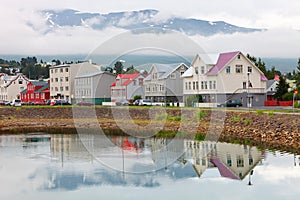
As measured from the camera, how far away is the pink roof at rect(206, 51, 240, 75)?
58812mm

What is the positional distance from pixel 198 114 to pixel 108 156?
17460mm

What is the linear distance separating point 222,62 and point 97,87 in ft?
63.8

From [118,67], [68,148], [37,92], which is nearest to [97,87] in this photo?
[118,67]

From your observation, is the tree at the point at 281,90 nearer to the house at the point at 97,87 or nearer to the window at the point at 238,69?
the window at the point at 238,69

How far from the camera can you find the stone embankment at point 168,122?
33.8 meters

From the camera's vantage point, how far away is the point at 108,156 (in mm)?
30219

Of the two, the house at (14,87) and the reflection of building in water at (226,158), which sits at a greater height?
the house at (14,87)

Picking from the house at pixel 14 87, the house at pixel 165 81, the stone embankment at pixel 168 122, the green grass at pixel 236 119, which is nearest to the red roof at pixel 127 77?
the house at pixel 165 81

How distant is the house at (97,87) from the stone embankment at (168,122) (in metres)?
6.09

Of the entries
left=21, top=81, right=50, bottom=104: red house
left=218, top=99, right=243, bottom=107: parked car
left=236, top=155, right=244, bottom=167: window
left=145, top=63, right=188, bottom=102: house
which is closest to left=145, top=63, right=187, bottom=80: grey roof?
left=145, top=63, right=188, bottom=102: house

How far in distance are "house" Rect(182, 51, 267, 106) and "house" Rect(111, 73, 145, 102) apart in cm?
795

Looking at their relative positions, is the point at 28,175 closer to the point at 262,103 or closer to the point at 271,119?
the point at 271,119

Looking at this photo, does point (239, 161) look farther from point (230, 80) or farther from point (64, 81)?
point (64, 81)

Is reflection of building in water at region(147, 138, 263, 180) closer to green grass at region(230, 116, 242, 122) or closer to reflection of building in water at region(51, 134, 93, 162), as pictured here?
reflection of building in water at region(51, 134, 93, 162)
